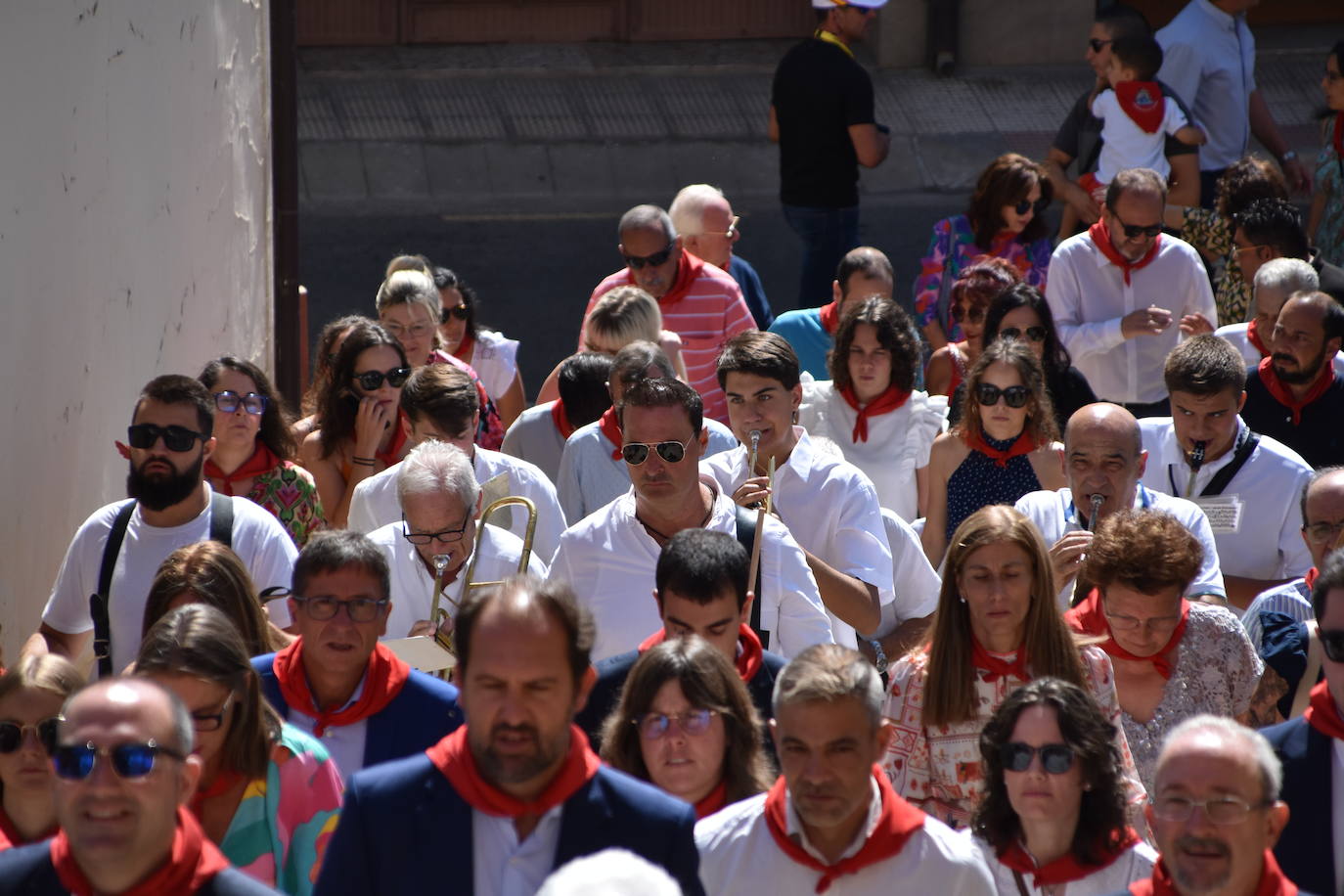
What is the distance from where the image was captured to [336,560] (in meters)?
4.71

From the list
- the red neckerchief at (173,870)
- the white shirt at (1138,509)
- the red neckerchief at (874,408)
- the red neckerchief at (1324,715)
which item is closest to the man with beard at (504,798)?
the red neckerchief at (173,870)

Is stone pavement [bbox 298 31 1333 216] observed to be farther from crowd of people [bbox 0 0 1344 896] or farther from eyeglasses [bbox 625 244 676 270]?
eyeglasses [bbox 625 244 676 270]

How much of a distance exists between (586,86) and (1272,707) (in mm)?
13558

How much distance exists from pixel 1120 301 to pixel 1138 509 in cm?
305

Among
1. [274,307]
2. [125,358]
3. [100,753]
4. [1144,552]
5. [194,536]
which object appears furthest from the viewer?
[274,307]

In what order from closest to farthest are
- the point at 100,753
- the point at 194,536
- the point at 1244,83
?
the point at 100,753
the point at 194,536
the point at 1244,83

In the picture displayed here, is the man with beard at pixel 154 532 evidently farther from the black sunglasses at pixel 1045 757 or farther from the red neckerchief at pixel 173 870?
the black sunglasses at pixel 1045 757

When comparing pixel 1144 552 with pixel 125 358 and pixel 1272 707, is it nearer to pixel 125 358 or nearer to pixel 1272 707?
pixel 1272 707

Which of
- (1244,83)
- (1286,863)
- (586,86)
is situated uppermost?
(586,86)

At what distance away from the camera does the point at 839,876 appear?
3951 mm

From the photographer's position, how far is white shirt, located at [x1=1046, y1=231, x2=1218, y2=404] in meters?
8.48

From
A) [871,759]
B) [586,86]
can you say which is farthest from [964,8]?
[871,759]

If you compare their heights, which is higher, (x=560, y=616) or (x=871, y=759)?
(x=560, y=616)

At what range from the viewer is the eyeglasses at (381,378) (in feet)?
22.8
